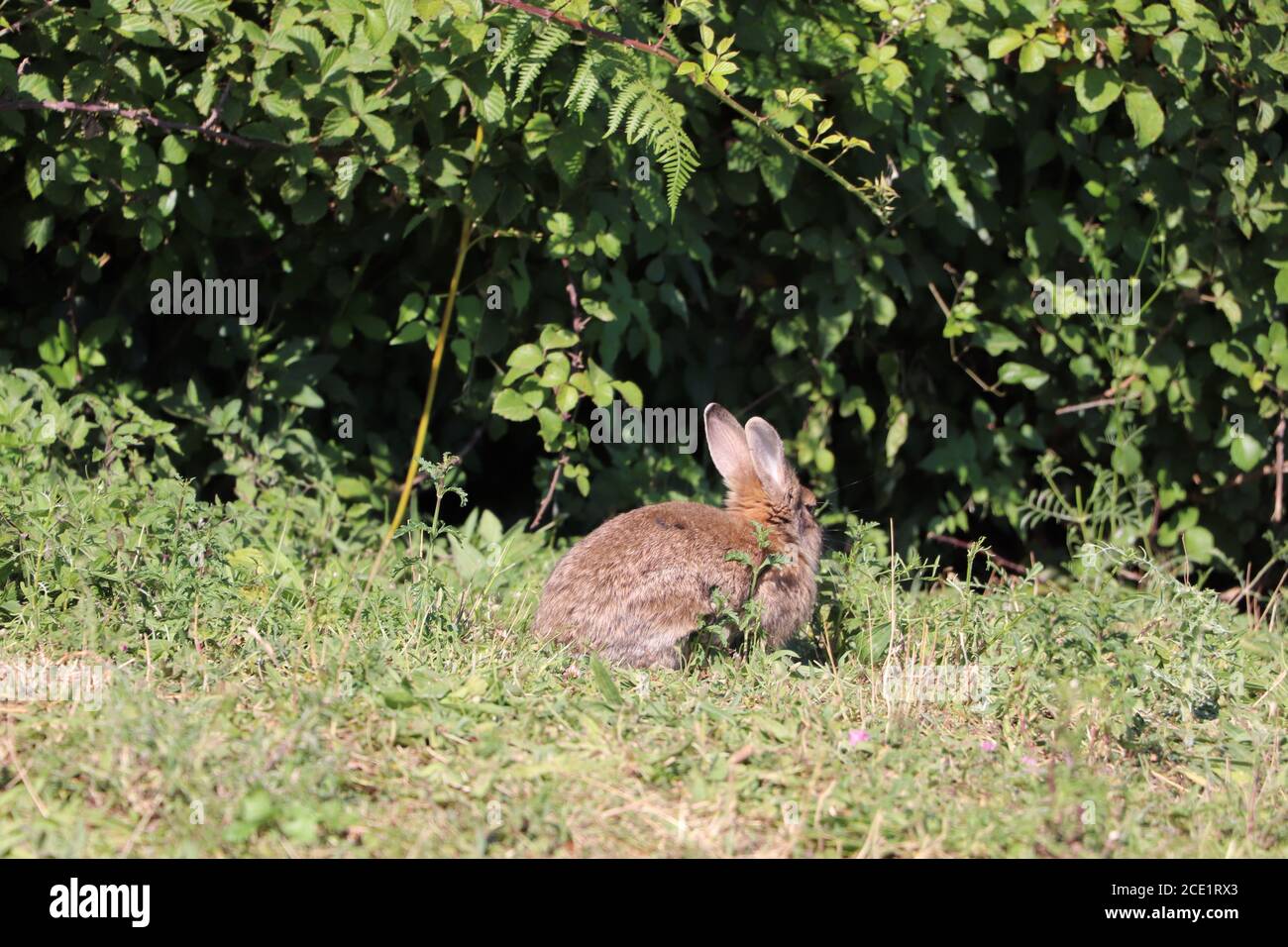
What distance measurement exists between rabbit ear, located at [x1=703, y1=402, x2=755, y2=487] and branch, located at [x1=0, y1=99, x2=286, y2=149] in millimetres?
2196

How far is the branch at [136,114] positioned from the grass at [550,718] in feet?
4.64

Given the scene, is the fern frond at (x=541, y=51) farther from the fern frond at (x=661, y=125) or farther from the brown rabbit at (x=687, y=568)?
the brown rabbit at (x=687, y=568)

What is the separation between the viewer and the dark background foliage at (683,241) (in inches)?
230

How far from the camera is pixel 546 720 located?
13.9 ft

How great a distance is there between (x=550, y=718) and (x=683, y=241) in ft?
9.65

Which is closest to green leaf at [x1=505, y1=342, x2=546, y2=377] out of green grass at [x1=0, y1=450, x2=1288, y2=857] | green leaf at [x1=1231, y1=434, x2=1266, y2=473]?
green grass at [x1=0, y1=450, x2=1288, y2=857]

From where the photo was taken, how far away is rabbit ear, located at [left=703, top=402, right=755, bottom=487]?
6145 millimetres

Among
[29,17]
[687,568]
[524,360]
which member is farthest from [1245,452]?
[29,17]

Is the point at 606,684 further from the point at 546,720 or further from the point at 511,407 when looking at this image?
the point at 511,407

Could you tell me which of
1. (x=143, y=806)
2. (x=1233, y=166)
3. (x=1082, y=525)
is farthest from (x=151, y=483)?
(x=1233, y=166)

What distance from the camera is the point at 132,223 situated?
6.39 metres

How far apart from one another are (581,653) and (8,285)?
3.65 metres

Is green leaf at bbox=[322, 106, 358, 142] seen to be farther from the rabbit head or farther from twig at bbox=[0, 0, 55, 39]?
the rabbit head

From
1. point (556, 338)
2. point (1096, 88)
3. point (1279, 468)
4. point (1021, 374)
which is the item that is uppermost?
point (1096, 88)
